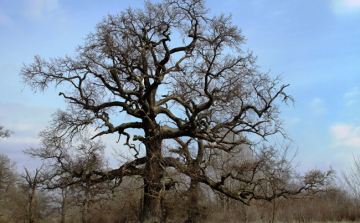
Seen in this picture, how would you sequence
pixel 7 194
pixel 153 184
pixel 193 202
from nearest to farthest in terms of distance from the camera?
pixel 153 184, pixel 193 202, pixel 7 194

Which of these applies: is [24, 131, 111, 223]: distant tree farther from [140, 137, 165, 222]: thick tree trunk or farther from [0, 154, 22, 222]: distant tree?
[0, 154, 22, 222]: distant tree

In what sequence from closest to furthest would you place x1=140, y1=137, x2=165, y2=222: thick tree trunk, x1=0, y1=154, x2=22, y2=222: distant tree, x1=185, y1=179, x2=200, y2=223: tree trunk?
x1=140, y1=137, x2=165, y2=222: thick tree trunk → x1=185, y1=179, x2=200, y2=223: tree trunk → x1=0, y1=154, x2=22, y2=222: distant tree

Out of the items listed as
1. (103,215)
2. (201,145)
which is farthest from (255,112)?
(103,215)

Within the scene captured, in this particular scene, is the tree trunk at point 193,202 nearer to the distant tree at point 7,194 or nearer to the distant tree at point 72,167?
the distant tree at point 72,167

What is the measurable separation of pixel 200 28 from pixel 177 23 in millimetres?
1223

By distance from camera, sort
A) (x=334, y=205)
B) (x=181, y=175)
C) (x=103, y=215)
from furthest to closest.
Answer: (x=103, y=215) < (x=334, y=205) < (x=181, y=175)

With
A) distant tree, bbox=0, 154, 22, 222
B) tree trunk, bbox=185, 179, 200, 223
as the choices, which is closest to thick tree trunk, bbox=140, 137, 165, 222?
tree trunk, bbox=185, 179, 200, 223

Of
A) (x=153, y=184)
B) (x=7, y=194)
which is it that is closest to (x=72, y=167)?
(x=153, y=184)

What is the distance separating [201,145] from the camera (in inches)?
656

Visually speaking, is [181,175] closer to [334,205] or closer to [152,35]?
[152,35]

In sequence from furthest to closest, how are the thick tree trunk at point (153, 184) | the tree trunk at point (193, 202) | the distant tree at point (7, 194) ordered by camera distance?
the distant tree at point (7, 194)
the tree trunk at point (193, 202)
the thick tree trunk at point (153, 184)

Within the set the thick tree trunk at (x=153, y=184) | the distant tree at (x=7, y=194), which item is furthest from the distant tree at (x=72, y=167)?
the distant tree at (x=7, y=194)

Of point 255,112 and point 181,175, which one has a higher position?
point 255,112

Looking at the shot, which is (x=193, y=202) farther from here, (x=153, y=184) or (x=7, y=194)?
(x=7, y=194)
